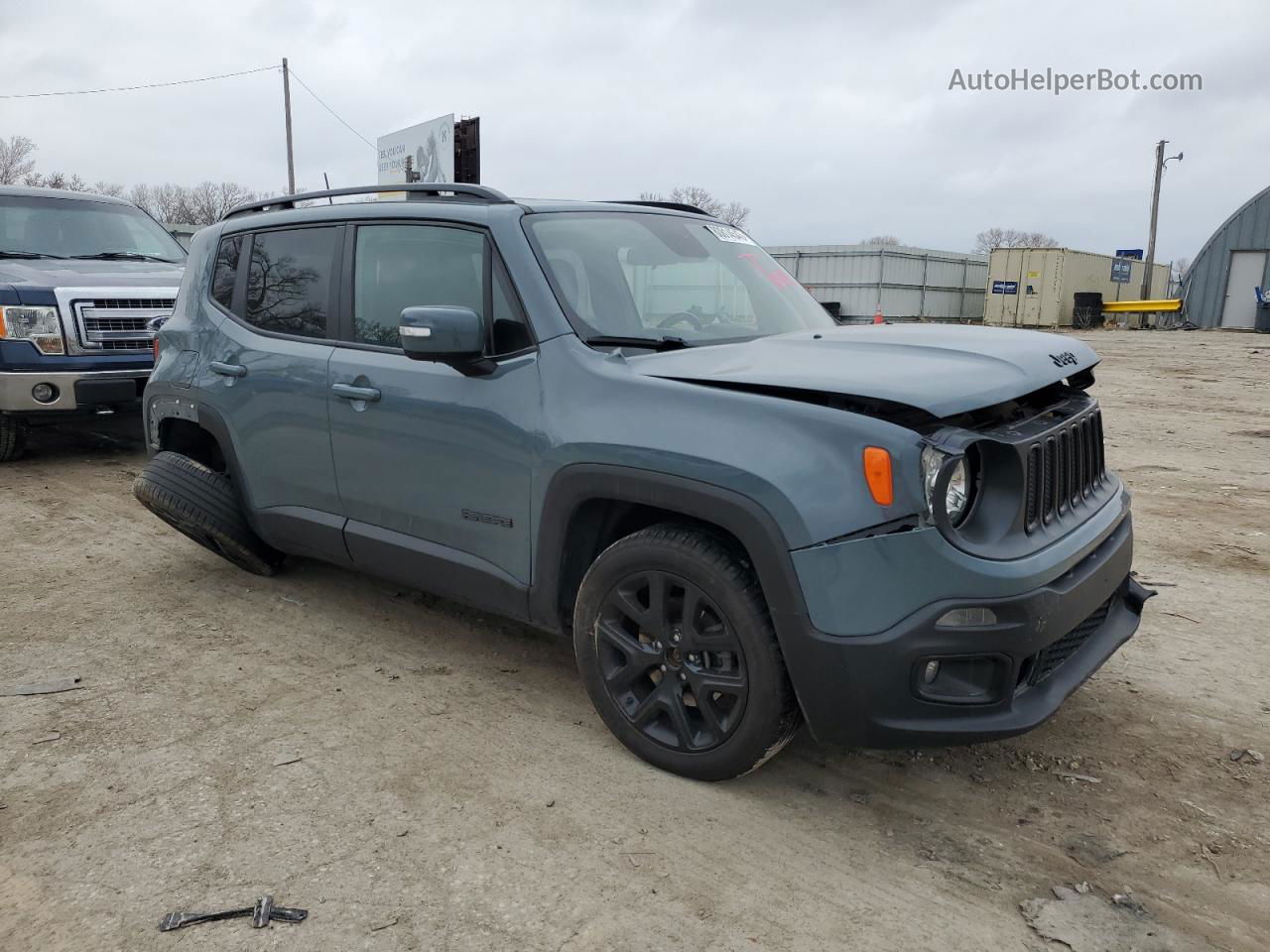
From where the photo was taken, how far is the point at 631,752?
319cm

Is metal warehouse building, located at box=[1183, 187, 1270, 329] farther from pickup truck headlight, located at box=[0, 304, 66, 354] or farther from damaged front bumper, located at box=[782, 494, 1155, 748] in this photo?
damaged front bumper, located at box=[782, 494, 1155, 748]

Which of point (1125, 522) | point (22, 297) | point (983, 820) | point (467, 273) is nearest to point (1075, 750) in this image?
point (983, 820)

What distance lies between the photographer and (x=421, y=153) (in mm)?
24609

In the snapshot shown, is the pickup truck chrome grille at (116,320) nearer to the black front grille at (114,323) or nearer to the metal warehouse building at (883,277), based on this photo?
the black front grille at (114,323)

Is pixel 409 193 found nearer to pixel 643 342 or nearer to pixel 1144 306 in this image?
pixel 643 342

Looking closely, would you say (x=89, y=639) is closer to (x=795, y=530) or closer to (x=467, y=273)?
(x=467, y=273)

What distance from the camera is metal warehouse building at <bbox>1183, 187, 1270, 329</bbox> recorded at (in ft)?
110

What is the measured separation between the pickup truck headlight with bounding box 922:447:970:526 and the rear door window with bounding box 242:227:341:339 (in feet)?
8.57

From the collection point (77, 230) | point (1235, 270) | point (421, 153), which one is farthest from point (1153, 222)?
point (77, 230)

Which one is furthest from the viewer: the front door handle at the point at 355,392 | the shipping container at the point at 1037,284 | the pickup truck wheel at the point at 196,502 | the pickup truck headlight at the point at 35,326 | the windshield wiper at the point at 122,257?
the shipping container at the point at 1037,284

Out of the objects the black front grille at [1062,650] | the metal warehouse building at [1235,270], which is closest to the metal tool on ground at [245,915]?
the black front grille at [1062,650]

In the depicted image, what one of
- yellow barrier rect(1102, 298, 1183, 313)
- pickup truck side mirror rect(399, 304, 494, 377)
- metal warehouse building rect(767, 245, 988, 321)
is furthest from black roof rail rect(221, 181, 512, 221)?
yellow barrier rect(1102, 298, 1183, 313)

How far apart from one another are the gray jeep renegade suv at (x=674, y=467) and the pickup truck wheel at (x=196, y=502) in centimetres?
1

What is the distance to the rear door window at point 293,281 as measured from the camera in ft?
13.4
